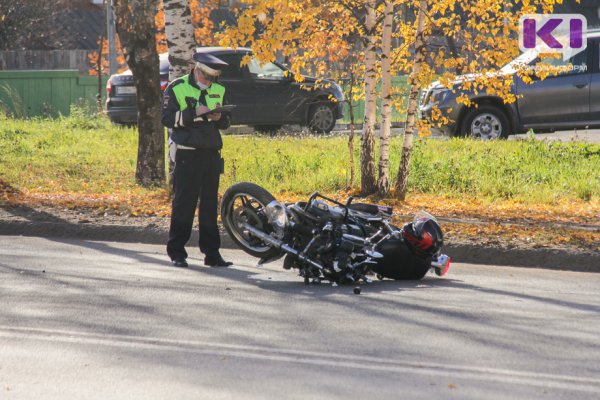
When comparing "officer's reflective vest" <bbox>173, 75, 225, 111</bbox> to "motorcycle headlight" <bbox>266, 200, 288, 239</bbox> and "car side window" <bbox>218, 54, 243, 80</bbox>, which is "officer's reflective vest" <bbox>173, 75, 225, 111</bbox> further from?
"car side window" <bbox>218, 54, 243, 80</bbox>

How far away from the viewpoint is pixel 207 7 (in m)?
38.3

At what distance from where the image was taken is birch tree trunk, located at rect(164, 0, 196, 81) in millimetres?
14414

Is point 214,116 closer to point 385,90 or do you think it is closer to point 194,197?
point 194,197

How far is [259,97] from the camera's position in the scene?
24094mm

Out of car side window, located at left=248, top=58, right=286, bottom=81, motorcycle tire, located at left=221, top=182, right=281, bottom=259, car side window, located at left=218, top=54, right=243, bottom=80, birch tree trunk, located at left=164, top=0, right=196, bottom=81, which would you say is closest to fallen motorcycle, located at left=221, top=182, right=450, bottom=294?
motorcycle tire, located at left=221, top=182, right=281, bottom=259

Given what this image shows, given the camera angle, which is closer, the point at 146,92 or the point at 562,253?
the point at 562,253

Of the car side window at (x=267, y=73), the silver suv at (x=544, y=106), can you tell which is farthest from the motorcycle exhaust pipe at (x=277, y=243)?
the car side window at (x=267, y=73)

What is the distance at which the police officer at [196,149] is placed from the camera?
1015cm

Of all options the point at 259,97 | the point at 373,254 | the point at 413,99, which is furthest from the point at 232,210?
the point at 259,97

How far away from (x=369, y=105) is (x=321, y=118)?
413 inches

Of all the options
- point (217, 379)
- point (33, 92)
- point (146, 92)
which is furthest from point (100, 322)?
point (33, 92)

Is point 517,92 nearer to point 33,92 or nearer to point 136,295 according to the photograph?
point 136,295

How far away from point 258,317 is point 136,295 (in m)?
1.22

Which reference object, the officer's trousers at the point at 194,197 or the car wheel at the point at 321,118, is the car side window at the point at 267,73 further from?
the officer's trousers at the point at 194,197
